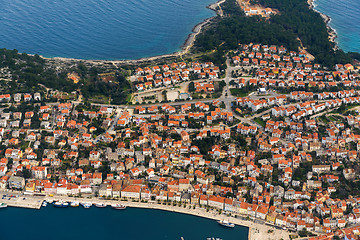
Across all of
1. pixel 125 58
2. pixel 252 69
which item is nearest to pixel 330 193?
pixel 252 69

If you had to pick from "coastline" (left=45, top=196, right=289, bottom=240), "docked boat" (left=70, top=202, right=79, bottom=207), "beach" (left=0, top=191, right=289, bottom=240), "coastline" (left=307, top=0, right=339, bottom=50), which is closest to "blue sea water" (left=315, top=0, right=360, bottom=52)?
"coastline" (left=307, top=0, right=339, bottom=50)

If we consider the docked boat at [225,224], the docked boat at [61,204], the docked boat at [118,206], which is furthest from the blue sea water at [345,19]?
the docked boat at [61,204]

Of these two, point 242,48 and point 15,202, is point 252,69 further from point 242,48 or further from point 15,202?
point 15,202

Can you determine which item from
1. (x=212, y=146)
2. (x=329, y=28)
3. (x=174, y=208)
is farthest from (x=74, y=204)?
(x=329, y=28)

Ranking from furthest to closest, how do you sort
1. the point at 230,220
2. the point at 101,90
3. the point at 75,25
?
the point at 75,25
the point at 101,90
the point at 230,220

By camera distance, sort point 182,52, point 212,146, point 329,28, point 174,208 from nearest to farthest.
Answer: point 174,208, point 212,146, point 182,52, point 329,28

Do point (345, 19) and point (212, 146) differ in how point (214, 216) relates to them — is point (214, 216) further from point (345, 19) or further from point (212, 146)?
point (345, 19)

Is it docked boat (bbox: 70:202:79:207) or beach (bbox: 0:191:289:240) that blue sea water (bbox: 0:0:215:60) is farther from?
docked boat (bbox: 70:202:79:207)
